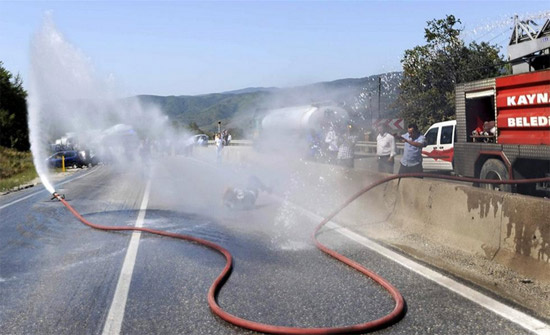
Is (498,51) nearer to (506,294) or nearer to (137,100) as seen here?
(137,100)

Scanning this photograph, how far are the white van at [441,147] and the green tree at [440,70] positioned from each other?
23092mm

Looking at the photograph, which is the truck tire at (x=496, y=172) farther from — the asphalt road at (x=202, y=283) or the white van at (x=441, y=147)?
the white van at (x=441, y=147)

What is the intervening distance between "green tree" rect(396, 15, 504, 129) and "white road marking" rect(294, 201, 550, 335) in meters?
35.4

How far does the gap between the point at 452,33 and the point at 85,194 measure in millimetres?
33382

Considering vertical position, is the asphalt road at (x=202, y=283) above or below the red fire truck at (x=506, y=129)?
below

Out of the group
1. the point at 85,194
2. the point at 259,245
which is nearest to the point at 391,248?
the point at 259,245

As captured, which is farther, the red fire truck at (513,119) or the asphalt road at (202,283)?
the red fire truck at (513,119)

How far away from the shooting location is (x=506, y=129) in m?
10.7

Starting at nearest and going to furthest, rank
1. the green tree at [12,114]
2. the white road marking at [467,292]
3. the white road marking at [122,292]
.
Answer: the white road marking at [467,292] → the white road marking at [122,292] → the green tree at [12,114]

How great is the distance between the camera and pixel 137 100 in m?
53.2

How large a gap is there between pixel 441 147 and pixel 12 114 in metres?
52.2

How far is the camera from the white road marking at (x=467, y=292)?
14.2ft

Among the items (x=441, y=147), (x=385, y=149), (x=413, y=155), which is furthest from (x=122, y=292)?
(x=441, y=147)

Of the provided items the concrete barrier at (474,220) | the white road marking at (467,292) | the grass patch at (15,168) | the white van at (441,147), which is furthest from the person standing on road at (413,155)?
the grass patch at (15,168)
